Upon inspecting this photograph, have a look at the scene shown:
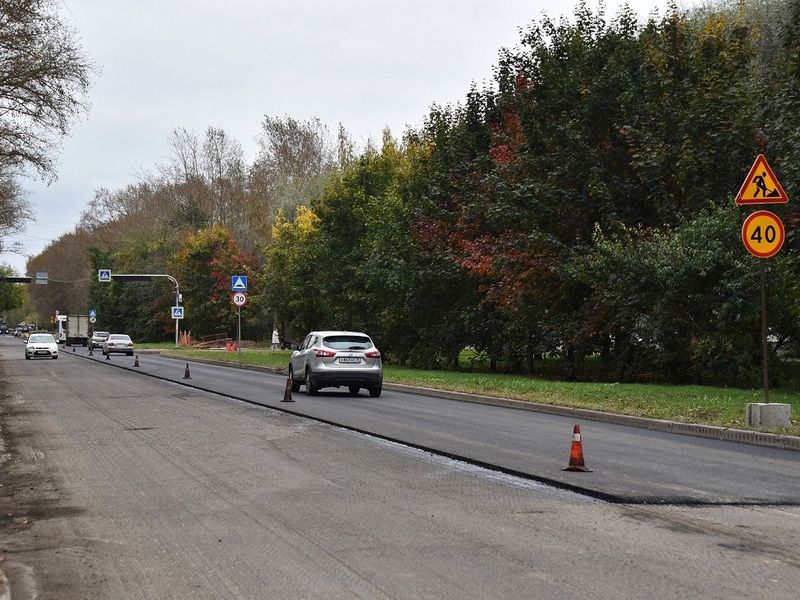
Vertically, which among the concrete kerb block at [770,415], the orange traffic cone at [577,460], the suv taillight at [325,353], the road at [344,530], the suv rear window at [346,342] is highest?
the suv rear window at [346,342]

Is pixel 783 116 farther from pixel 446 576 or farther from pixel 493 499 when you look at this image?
pixel 446 576

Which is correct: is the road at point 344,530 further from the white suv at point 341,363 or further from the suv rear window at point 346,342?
the suv rear window at point 346,342

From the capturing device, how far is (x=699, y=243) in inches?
1037

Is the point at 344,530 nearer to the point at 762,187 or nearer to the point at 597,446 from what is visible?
the point at 597,446

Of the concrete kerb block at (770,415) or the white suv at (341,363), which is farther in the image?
the white suv at (341,363)

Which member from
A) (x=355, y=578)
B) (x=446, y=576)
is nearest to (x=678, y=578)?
(x=446, y=576)

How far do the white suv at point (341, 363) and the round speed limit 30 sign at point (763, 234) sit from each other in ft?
35.8

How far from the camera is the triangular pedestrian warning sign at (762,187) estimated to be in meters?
15.6

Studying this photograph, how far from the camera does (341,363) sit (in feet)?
80.0

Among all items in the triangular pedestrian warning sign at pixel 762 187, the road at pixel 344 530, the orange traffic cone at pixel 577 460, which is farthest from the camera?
the triangular pedestrian warning sign at pixel 762 187

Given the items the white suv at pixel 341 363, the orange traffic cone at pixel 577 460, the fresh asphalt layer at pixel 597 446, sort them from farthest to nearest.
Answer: the white suv at pixel 341 363, the orange traffic cone at pixel 577 460, the fresh asphalt layer at pixel 597 446

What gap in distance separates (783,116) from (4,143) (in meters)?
27.6

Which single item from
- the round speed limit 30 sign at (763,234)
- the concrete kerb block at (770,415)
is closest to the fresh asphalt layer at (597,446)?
the concrete kerb block at (770,415)

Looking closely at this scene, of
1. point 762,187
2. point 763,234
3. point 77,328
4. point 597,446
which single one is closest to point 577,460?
point 597,446
